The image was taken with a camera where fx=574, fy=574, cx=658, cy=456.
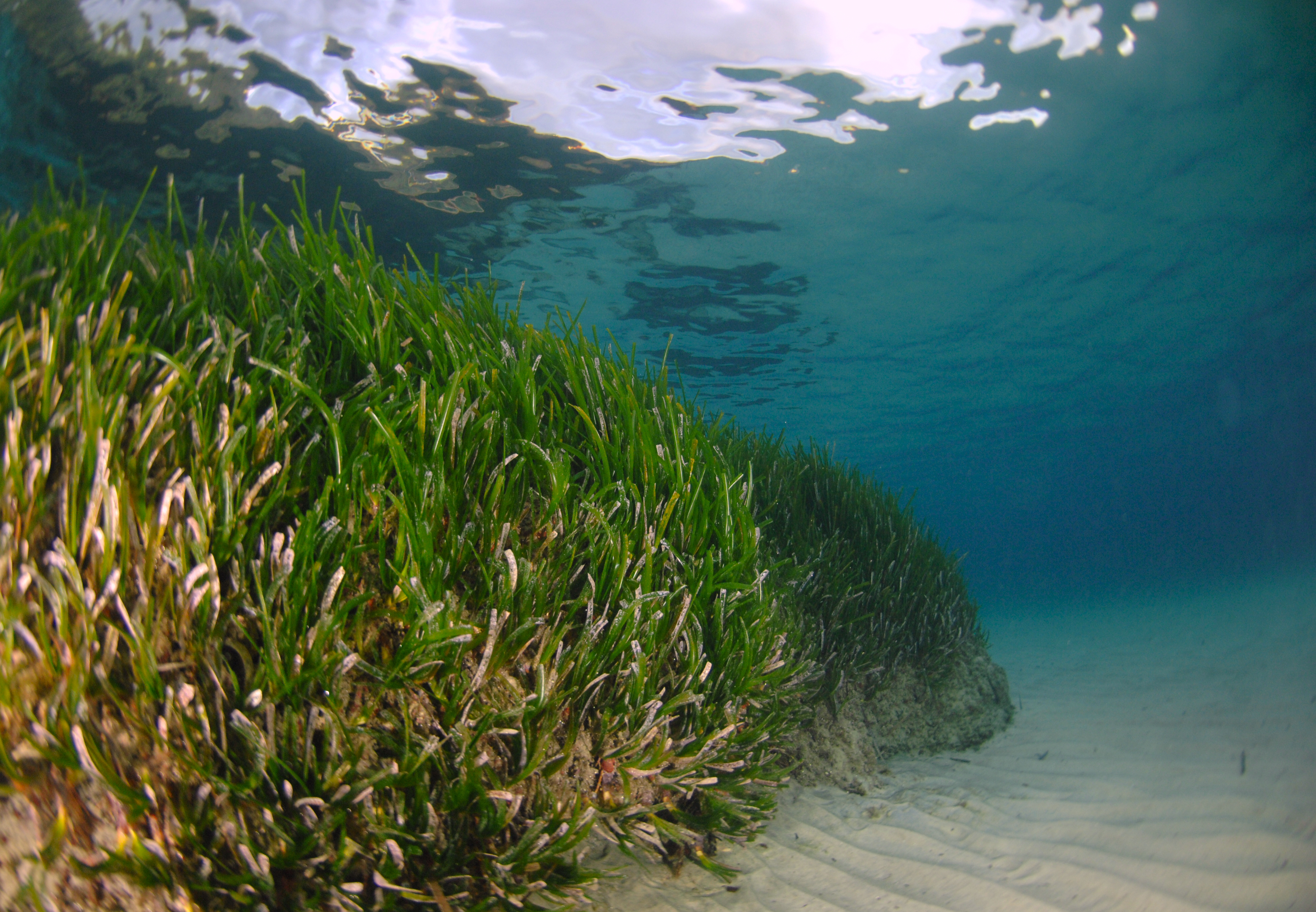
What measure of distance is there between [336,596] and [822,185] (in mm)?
14455

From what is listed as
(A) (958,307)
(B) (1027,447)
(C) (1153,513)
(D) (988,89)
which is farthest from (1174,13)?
→ (C) (1153,513)

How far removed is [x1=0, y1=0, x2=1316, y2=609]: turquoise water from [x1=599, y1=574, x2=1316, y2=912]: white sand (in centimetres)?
265

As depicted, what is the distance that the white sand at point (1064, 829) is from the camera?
2.73m

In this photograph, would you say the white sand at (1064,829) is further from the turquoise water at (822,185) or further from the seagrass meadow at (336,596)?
the turquoise water at (822,185)

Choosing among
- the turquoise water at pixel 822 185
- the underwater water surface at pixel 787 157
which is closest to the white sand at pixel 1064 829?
the underwater water surface at pixel 787 157

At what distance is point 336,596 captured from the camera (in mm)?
1810

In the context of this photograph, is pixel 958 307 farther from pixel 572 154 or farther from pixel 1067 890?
pixel 1067 890

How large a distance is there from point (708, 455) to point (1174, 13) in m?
14.6

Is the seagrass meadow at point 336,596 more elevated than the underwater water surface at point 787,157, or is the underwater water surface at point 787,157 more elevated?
the underwater water surface at point 787,157

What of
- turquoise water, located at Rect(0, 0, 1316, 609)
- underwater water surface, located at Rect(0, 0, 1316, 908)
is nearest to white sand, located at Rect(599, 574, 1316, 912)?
underwater water surface, located at Rect(0, 0, 1316, 908)

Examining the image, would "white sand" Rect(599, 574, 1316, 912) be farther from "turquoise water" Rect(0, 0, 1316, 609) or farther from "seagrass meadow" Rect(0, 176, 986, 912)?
"turquoise water" Rect(0, 0, 1316, 609)

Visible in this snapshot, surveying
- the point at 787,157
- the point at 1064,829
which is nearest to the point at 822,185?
the point at 787,157

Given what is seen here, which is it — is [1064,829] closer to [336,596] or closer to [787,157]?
[336,596]

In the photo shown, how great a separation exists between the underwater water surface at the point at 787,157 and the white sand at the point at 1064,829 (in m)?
0.21
